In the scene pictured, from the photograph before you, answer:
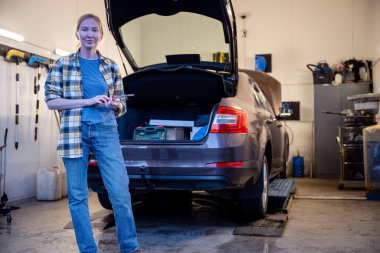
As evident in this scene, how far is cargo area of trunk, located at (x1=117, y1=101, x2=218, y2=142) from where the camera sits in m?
4.02

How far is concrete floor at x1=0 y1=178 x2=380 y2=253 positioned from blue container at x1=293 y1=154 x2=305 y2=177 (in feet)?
12.5

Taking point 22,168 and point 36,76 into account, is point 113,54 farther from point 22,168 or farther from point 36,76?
point 22,168

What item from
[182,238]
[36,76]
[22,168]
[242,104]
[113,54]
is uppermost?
[113,54]

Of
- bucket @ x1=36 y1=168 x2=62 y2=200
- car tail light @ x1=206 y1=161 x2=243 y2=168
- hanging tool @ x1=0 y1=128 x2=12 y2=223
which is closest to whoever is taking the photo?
car tail light @ x1=206 y1=161 x2=243 y2=168

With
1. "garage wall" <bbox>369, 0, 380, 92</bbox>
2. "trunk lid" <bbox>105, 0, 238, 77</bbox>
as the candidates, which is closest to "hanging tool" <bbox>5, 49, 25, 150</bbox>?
"trunk lid" <bbox>105, 0, 238, 77</bbox>

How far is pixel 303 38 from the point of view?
992 cm

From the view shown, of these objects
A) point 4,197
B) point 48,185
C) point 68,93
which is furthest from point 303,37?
point 68,93

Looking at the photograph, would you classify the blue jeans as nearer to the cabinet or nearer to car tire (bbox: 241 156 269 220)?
car tire (bbox: 241 156 269 220)

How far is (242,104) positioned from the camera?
12.4ft

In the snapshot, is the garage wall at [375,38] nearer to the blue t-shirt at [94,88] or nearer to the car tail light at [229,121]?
the car tail light at [229,121]

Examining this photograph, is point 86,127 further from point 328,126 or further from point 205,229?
point 328,126

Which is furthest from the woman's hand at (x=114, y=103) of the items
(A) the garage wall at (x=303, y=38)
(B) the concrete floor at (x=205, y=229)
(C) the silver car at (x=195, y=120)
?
(A) the garage wall at (x=303, y=38)

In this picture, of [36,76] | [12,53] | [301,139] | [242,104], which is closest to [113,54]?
[36,76]

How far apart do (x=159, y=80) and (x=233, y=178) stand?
119 cm
